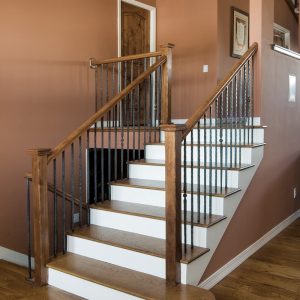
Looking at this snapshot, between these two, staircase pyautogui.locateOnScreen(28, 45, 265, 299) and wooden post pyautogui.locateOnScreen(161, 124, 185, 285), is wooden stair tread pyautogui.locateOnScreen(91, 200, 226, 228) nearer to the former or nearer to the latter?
staircase pyautogui.locateOnScreen(28, 45, 265, 299)

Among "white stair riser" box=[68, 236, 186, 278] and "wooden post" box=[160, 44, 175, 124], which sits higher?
"wooden post" box=[160, 44, 175, 124]

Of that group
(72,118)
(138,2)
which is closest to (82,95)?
(72,118)

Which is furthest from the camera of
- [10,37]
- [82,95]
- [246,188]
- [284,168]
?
[82,95]

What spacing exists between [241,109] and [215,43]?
2347 millimetres

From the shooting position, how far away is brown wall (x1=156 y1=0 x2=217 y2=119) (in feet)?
19.0

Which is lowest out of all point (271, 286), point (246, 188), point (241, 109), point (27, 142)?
point (271, 286)

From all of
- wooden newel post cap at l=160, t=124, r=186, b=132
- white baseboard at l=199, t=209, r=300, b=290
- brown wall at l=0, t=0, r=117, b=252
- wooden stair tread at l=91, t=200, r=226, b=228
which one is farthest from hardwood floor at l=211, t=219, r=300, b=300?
brown wall at l=0, t=0, r=117, b=252

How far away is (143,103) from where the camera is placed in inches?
235

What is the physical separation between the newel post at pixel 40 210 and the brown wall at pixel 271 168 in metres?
1.33

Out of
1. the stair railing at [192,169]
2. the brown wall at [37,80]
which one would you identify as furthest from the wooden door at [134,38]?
the stair railing at [192,169]

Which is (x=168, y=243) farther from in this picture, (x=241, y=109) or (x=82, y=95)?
(x=82, y=95)

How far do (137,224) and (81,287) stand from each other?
2.29ft

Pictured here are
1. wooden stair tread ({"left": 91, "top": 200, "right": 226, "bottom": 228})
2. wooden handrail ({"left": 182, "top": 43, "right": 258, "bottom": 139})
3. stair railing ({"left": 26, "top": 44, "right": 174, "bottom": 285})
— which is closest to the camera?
wooden handrail ({"left": 182, "top": 43, "right": 258, "bottom": 139})

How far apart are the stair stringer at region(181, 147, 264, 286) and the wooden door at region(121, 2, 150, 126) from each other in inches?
88.4
